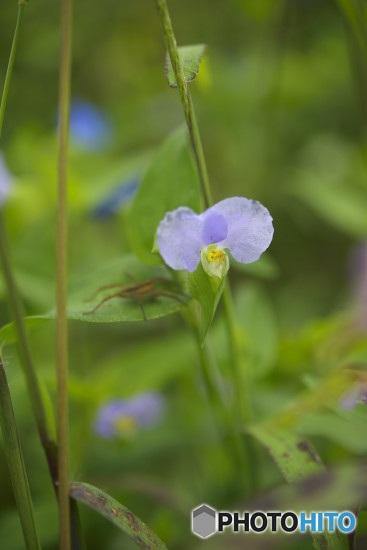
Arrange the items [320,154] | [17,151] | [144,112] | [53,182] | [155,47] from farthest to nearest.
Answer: [155,47]
[144,112]
[320,154]
[17,151]
[53,182]

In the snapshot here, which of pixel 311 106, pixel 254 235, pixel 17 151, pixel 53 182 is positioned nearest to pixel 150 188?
pixel 254 235

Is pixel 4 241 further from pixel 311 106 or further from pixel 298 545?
pixel 311 106

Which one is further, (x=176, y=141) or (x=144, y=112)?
(x=144, y=112)

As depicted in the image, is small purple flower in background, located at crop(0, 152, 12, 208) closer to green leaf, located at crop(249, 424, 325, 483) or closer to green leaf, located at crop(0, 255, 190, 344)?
green leaf, located at crop(0, 255, 190, 344)

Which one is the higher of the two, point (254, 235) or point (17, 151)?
point (17, 151)

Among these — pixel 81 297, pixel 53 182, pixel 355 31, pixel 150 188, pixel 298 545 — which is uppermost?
pixel 355 31

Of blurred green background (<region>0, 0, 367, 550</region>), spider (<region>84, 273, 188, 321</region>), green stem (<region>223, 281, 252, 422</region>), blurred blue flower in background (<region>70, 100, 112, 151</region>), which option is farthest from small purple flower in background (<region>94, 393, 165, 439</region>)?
blurred blue flower in background (<region>70, 100, 112, 151</region>)

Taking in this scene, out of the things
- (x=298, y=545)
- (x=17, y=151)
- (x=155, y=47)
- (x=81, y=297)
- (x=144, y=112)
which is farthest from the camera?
(x=155, y=47)
